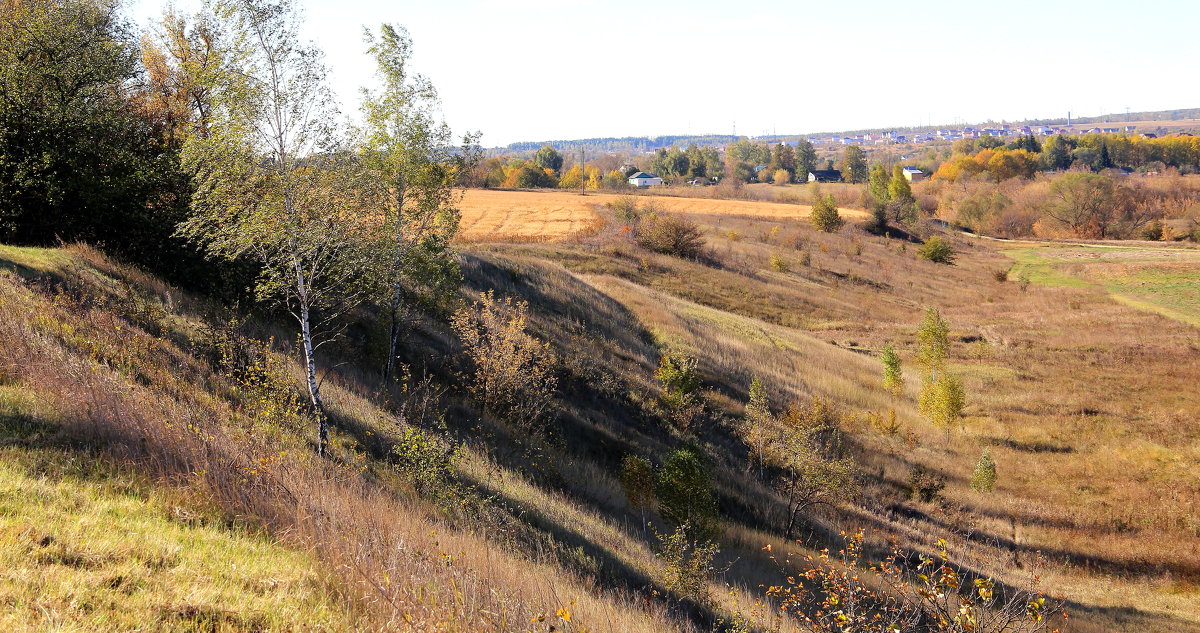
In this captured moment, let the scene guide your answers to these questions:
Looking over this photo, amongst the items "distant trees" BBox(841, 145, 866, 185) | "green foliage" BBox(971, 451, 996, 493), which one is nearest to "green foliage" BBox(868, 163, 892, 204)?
"distant trees" BBox(841, 145, 866, 185)

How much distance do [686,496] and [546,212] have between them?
59.6m

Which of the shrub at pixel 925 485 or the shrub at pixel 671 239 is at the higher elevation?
the shrub at pixel 671 239

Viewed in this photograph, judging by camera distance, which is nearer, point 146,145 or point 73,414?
point 73,414

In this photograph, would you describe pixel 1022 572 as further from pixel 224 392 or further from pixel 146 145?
pixel 146 145

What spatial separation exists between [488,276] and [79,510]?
79.7 ft

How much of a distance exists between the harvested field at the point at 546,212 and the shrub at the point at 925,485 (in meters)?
29.3

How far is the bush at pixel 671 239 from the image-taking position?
55375 mm

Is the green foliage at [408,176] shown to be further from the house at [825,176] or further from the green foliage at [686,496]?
the house at [825,176]

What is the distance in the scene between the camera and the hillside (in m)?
5.92

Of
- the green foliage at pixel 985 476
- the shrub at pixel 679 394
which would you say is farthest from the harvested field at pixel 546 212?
the green foliage at pixel 985 476

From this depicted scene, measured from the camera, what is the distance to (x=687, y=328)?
33.5 m

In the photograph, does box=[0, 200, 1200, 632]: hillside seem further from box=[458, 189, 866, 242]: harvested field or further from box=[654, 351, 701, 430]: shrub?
box=[458, 189, 866, 242]: harvested field

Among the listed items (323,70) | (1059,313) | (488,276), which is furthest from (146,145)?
(1059,313)

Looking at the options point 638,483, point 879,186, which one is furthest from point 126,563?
point 879,186
